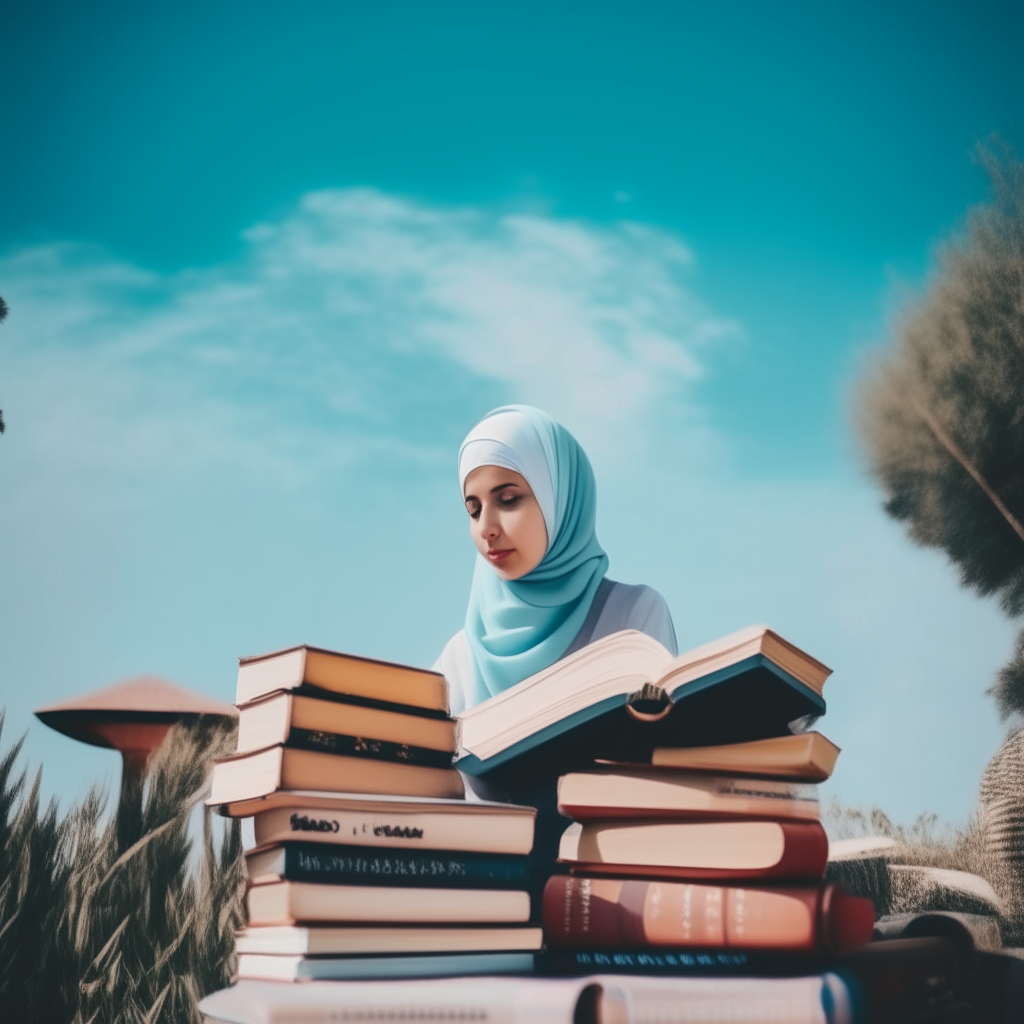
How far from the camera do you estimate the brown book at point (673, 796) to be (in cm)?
103

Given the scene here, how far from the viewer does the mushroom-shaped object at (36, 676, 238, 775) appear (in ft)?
12.2

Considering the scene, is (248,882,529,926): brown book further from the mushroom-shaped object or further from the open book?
the mushroom-shaped object

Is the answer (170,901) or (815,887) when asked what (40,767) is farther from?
(815,887)

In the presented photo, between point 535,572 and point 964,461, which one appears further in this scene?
point 964,461

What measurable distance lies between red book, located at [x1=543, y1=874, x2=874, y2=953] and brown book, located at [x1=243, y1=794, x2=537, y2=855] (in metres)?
0.11

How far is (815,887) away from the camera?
965 millimetres

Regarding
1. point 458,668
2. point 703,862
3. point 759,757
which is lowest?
point 703,862

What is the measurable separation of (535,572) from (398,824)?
123 centimetres

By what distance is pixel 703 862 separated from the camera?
3.34ft

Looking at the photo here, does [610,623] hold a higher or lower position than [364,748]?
higher

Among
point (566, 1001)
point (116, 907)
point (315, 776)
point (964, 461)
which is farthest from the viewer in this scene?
point (964, 461)

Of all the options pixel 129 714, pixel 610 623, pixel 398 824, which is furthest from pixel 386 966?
pixel 129 714

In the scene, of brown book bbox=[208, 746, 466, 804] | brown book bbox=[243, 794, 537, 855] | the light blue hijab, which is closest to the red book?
brown book bbox=[243, 794, 537, 855]

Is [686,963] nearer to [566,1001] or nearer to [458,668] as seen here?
[566,1001]
